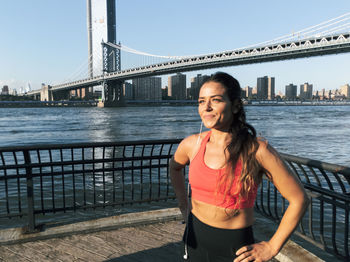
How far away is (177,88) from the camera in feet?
414

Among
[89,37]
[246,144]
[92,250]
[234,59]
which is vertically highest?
[89,37]

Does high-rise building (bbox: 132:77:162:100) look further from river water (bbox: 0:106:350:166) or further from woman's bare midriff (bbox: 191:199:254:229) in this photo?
woman's bare midriff (bbox: 191:199:254:229)

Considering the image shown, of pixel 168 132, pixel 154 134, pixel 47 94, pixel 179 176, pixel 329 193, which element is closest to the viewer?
pixel 179 176

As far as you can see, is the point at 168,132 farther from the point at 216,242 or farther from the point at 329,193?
the point at 216,242

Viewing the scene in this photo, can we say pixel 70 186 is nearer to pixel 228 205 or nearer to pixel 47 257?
pixel 47 257

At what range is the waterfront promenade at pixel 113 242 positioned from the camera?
2.91 metres

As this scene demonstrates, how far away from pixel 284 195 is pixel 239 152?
274mm

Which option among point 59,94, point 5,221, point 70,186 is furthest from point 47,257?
point 59,94

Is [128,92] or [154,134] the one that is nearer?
[154,134]

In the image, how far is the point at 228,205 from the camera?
1453 millimetres

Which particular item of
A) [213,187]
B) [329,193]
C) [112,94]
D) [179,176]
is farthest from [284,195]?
[112,94]

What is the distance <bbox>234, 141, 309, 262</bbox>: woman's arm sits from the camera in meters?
1.38

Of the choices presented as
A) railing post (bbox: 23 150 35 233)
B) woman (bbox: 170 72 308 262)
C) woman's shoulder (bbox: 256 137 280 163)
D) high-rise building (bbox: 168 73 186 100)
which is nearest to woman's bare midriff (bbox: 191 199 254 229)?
woman (bbox: 170 72 308 262)

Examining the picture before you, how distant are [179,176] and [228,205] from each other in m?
0.49
